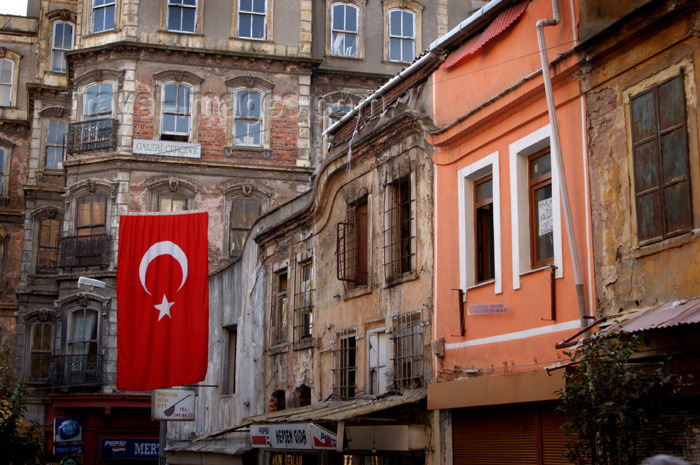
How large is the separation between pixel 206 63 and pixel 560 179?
24944 mm

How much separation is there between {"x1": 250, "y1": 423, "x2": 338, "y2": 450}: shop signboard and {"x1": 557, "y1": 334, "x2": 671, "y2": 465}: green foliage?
5.71 metres

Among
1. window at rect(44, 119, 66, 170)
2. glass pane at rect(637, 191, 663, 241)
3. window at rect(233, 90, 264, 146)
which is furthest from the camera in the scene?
window at rect(44, 119, 66, 170)

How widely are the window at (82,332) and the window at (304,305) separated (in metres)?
15.1

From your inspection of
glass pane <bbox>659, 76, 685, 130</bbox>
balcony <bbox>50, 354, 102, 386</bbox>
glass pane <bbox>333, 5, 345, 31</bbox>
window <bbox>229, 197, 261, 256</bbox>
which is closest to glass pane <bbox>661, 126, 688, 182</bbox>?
glass pane <bbox>659, 76, 685, 130</bbox>

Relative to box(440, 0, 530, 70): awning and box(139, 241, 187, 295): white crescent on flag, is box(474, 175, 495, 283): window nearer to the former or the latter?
box(440, 0, 530, 70): awning

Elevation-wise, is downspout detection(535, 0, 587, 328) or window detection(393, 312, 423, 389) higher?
downspout detection(535, 0, 587, 328)

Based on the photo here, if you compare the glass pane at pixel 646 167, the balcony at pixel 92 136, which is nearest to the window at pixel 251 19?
the balcony at pixel 92 136

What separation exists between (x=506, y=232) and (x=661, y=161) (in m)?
3.21

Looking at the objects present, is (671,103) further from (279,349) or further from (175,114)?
(175,114)

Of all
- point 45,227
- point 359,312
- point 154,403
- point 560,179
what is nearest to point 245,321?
point 154,403

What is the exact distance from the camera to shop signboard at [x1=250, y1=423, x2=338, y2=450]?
14.4 meters

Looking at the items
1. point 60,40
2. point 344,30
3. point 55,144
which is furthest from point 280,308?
Result: point 60,40

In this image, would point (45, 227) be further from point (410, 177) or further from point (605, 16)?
point (605, 16)

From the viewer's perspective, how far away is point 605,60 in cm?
1097
